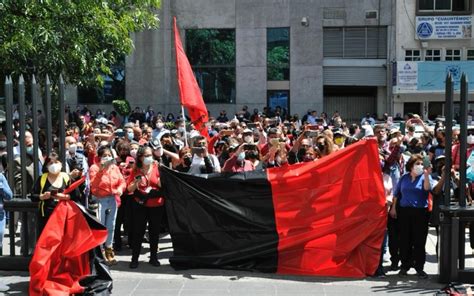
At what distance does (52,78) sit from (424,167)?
9283 mm

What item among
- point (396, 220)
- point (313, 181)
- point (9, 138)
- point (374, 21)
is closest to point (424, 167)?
point (396, 220)

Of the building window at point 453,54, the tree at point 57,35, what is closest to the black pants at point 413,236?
the tree at point 57,35

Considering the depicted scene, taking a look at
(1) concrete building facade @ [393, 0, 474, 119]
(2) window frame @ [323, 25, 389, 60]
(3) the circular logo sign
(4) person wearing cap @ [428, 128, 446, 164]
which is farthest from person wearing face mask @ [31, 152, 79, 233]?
(3) the circular logo sign

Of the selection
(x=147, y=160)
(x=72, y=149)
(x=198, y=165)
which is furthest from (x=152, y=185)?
(x=72, y=149)

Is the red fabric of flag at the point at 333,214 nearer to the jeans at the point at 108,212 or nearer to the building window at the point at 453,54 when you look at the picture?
the jeans at the point at 108,212

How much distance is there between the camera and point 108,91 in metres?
32.5

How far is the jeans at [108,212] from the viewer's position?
931 cm

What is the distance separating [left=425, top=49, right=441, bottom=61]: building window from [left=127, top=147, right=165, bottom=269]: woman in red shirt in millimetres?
24675

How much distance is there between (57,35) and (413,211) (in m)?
8.01

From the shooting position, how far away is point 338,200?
28.4ft

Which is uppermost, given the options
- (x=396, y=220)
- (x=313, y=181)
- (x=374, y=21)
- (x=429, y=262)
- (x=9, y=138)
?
(x=374, y=21)

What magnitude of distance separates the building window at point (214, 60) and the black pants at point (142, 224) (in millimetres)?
23291

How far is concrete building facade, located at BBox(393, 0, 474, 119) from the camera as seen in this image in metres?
30.8

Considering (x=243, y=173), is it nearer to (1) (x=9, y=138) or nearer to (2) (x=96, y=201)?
(2) (x=96, y=201)
